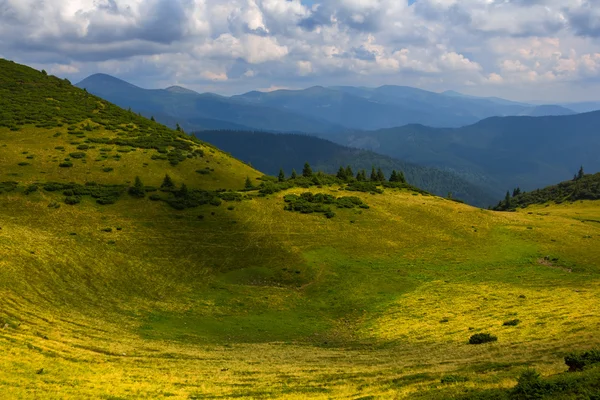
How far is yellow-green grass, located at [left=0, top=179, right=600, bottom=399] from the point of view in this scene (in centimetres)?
2061

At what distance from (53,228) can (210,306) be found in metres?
27.3

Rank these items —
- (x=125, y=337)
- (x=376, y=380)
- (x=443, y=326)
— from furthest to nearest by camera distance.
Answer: (x=443, y=326), (x=125, y=337), (x=376, y=380)

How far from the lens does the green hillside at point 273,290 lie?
66.9 feet

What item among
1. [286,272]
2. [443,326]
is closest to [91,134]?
[286,272]

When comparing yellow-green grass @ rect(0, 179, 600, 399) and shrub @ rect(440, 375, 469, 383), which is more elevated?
shrub @ rect(440, 375, 469, 383)

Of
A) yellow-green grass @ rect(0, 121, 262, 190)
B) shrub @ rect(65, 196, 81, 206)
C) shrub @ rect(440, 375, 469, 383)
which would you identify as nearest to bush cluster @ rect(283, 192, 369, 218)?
yellow-green grass @ rect(0, 121, 262, 190)

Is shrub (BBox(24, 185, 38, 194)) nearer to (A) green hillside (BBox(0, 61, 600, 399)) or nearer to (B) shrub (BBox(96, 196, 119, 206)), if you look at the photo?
(A) green hillside (BBox(0, 61, 600, 399))

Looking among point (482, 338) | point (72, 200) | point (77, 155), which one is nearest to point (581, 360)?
point (482, 338)

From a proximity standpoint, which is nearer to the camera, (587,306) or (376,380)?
(376,380)

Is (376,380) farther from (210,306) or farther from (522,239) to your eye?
(522,239)

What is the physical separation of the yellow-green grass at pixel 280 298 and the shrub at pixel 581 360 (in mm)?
2611

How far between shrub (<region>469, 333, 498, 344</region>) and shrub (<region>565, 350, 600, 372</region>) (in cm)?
942

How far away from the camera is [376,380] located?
795 inches

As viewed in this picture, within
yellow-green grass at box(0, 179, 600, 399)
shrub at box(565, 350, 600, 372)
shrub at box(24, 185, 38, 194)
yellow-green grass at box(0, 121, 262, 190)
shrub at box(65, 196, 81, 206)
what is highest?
yellow-green grass at box(0, 121, 262, 190)
